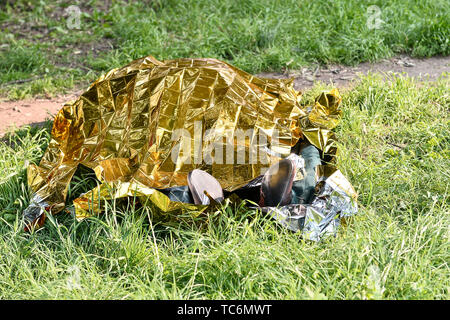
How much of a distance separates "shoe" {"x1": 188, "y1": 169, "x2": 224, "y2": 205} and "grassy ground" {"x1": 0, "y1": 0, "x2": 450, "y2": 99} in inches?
90.6

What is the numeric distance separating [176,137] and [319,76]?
6.97 ft

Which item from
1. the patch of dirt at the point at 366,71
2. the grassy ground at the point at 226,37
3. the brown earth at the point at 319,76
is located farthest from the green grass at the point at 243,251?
the grassy ground at the point at 226,37

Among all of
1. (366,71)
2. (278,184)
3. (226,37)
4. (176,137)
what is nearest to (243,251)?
(278,184)

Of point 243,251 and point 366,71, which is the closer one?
point 243,251

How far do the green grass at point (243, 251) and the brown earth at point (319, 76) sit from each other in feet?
3.27

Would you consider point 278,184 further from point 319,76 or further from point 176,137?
point 319,76

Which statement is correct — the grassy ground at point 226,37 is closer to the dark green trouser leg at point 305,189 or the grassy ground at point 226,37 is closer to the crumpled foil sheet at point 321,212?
the dark green trouser leg at point 305,189

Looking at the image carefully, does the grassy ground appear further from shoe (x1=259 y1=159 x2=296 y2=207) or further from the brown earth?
shoe (x1=259 y1=159 x2=296 y2=207)

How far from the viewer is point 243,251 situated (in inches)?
93.2

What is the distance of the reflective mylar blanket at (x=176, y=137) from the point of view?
107 inches

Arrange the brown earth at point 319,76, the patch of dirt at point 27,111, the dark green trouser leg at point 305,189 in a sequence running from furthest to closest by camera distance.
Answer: the brown earth at point 319,76 < the patch of dirt at point 27,111 < the dark green trouser leg at point 305,189

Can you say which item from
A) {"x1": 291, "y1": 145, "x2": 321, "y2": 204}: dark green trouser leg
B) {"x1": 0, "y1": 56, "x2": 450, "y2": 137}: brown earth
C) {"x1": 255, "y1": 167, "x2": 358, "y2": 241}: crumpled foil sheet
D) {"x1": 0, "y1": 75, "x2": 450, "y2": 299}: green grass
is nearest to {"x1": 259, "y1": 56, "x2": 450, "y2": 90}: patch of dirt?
{"x1": 0, "y1": 56, "x2": 450, "y2": 137}: brown earth
